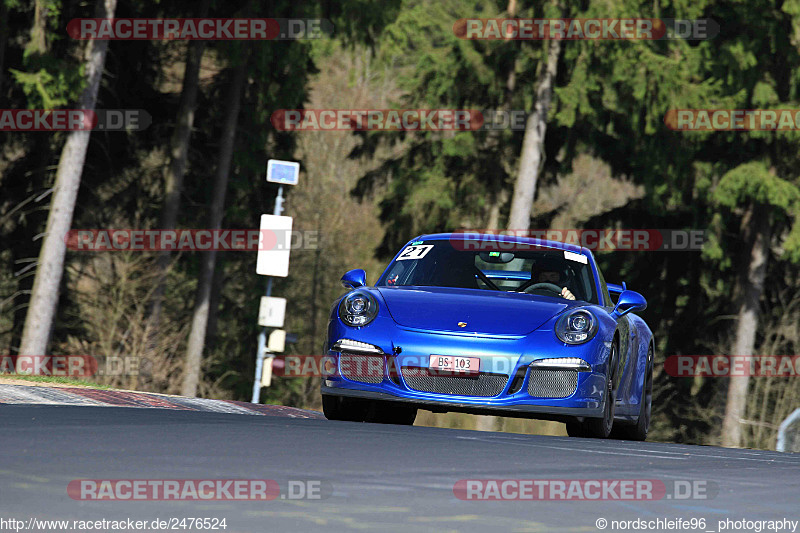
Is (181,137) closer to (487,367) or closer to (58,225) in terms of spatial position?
(58,225)

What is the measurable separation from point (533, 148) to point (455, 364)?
65.5 feet

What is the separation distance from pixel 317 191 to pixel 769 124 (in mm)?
25514

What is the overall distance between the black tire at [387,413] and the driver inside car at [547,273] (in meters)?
1.38

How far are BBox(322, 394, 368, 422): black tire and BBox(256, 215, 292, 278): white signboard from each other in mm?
11231

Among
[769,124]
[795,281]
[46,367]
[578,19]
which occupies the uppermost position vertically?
[578,19]

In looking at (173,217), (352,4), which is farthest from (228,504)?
(173,217)

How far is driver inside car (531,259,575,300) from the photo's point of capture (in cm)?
1083

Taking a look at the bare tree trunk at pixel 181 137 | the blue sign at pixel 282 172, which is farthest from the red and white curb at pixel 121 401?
the bare tree trunk at pixel 181 137

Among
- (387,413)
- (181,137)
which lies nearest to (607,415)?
(387,413)

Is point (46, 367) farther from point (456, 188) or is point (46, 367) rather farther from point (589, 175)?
point (589, 175)

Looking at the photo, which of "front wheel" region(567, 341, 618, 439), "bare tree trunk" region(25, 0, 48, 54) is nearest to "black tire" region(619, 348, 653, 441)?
"front wheel" region(567, 341, 618, 439)

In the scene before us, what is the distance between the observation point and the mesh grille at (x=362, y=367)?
368 inches

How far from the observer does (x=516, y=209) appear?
1112 inches

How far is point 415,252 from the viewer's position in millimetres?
11109
